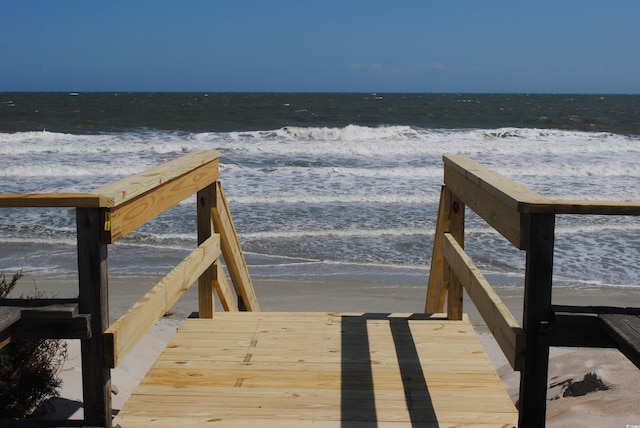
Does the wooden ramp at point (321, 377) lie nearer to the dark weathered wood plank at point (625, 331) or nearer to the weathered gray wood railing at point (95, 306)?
the weathered gray wood railing at point (95, 306)

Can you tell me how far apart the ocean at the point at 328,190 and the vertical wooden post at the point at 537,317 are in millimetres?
5454

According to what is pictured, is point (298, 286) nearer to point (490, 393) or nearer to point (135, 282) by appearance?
point (135, 282)

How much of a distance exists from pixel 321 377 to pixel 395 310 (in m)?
3.37

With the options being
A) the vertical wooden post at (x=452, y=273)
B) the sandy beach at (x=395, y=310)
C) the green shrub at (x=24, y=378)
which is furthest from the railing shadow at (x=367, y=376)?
the green shrub at (x=24, y=378)

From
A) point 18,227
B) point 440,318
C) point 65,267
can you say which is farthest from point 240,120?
point 440,318

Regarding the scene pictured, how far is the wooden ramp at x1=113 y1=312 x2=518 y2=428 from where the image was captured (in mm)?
2992

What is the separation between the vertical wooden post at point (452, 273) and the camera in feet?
14.2

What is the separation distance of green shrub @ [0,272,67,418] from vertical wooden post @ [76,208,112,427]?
4.34ft

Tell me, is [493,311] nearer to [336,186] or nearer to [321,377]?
[321,377]

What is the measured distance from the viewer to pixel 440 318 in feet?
14.7

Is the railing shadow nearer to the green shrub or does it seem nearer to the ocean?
the green shrub

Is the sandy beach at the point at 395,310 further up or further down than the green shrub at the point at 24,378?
further down

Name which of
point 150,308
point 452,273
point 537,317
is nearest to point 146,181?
point 150,308

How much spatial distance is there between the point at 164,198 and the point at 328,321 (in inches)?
62.8
